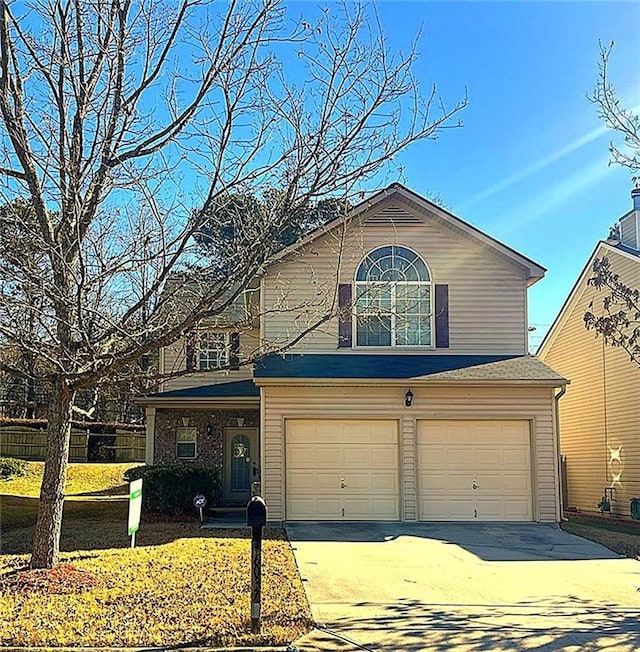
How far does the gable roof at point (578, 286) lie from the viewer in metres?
19.4

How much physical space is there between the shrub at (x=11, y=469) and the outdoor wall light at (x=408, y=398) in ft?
44.7

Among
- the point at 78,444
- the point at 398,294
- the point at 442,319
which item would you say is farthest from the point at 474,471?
the point at 78,444

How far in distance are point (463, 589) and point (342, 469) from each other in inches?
244

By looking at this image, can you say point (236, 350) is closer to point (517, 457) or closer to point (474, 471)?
point (474, 471)

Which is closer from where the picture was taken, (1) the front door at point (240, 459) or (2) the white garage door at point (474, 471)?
(2) the white garage door at point (474, 471)

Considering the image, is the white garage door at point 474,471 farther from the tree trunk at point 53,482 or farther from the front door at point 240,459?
the tree trunk at point 53,482

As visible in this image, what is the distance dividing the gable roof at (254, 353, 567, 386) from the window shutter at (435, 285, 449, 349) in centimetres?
33

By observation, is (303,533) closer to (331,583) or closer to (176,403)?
(331,583)

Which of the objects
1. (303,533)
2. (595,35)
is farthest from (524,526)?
(595,35)

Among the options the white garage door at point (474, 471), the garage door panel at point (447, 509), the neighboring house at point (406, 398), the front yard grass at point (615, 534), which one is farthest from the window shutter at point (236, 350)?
the front yard grass at point (615, 534)

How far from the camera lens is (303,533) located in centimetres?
1359

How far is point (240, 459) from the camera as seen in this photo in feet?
65.0

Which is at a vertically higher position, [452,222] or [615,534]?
[452,222]

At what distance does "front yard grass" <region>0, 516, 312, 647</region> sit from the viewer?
264 inches
